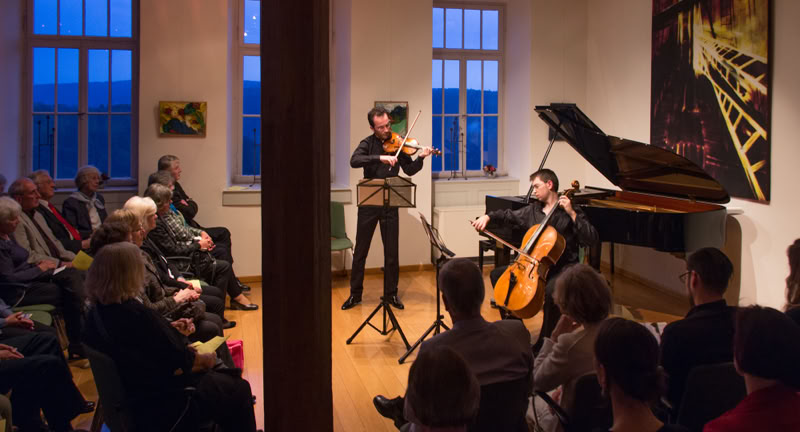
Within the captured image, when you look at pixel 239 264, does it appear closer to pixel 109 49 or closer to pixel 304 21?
pixel 109 49

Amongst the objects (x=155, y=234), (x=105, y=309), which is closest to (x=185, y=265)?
(x=155, y=234)

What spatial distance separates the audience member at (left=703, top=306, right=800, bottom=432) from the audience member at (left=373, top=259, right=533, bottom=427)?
76cm

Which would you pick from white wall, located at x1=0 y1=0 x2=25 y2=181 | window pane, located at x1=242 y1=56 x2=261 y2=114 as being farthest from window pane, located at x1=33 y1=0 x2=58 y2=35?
window pane, located at x1=242 y1=56 x2=261 y2=114

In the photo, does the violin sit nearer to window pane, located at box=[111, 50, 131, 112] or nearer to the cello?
the cello

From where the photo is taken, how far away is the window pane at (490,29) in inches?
336

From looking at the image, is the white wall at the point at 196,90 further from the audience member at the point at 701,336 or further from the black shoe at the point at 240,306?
the audience member at the point at 701,336

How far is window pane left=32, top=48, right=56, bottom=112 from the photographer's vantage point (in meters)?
7.23

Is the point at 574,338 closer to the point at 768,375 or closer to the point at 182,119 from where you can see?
the point at 768,375

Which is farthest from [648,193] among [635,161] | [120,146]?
[120,146]

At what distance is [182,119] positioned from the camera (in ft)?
22.7

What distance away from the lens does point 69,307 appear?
474 cm

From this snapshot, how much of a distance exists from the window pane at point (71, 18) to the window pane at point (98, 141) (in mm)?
912

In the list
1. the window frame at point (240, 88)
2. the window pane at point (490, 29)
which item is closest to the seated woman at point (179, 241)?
the window frame at point (240, 88)

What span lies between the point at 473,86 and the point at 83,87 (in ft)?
14.7
